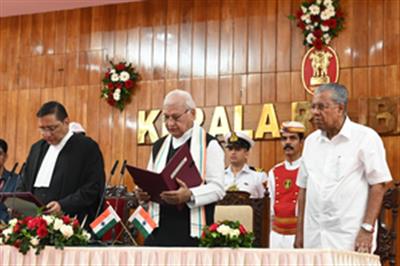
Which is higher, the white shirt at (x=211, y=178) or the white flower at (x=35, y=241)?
the white shirt at (x=211, y=178)

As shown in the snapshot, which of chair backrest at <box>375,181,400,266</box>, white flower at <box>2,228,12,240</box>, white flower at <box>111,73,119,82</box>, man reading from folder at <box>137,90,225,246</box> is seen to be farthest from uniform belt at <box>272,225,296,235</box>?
white flower at <box>111,73,119,82</box>

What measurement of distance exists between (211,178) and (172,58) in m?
5.20

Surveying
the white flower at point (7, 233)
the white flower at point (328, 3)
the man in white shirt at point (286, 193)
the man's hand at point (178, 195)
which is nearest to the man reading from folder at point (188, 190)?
the man's hand at point (178, 195)

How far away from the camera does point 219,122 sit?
869 centimetres

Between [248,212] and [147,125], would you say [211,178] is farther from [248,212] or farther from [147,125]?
[147,125]

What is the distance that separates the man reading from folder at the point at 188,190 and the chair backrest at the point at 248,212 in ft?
6.87

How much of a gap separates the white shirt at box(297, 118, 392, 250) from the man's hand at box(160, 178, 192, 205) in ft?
2.31

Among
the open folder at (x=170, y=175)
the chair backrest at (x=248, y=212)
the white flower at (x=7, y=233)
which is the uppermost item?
the open folder at (x=170, y=175)

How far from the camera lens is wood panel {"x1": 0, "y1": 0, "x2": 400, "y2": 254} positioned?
26.9ft

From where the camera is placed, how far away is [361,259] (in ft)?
11.5

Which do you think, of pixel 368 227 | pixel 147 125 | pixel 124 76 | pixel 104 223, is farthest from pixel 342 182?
pixel 124 76

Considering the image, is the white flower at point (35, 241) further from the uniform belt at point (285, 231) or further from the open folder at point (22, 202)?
the uniform belt at point (285, 231)

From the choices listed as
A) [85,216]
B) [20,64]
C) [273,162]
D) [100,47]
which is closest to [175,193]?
[85,216]

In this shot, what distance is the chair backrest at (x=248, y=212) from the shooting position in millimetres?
6254
